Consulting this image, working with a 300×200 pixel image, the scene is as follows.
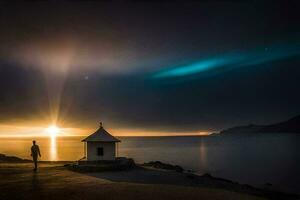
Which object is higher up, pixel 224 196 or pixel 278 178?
pixel 224 196

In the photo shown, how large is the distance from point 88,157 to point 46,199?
23047 mm

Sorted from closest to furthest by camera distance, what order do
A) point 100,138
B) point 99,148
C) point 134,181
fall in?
point 134,181 < point 99,148 < point 100,138

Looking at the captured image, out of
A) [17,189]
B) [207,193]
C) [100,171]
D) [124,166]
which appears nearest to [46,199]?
[17,189]

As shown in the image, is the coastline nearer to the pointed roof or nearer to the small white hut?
the small white hut

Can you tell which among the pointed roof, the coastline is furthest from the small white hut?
the coastline

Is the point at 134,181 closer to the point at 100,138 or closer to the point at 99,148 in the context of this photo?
the point at 99,148

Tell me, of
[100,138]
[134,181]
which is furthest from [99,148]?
[134,181]

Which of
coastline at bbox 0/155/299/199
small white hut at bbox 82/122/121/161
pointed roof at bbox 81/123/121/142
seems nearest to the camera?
coastline at bbox 0/155/299/199

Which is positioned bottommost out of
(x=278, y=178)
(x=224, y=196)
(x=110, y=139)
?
(x=278, y=178)

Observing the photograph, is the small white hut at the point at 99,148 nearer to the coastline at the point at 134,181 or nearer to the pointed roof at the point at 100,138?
the pointed roof at the point at 100,138

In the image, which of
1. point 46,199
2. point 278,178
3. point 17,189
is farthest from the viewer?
point 278,178

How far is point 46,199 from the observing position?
18.6 m

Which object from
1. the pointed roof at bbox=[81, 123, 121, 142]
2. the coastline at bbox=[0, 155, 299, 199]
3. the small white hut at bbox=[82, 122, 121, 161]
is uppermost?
the pointed roof at bbox=[81, 123, 121, 142]

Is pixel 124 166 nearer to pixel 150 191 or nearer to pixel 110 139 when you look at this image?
pixel 110 139
